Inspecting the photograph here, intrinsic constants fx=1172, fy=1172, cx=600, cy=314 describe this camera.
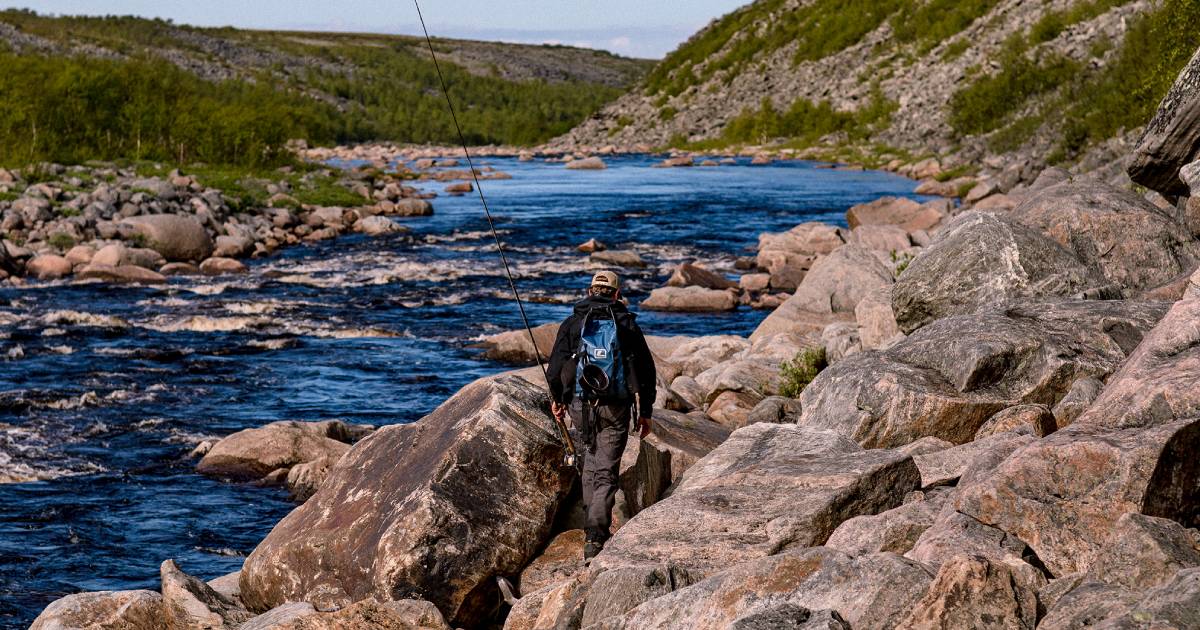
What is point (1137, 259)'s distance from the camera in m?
13.8

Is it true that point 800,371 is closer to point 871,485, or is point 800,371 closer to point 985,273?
point 985,273

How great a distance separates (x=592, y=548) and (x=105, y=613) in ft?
12.1

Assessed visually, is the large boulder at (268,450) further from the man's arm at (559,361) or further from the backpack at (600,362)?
the backpack at (600,362)

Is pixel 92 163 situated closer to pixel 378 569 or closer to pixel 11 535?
pixel 11 535

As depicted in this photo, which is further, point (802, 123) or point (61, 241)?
point (802, 123)

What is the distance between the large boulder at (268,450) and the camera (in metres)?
14.6

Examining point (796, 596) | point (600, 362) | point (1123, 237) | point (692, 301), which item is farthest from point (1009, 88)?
point (796, 596)

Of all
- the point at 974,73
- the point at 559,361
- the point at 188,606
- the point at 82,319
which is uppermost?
the point at 974,73

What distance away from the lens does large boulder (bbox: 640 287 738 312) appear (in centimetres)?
2600

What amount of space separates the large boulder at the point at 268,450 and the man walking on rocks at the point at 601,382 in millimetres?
5524

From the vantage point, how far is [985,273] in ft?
44.7

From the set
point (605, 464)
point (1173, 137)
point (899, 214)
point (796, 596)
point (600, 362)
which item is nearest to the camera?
point (796, 596)

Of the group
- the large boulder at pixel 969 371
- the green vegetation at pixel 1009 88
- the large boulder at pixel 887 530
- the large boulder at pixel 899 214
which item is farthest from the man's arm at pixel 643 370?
the green vegetation at pixel 1009 88

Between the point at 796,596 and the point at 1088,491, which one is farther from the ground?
the point at 1088,491
